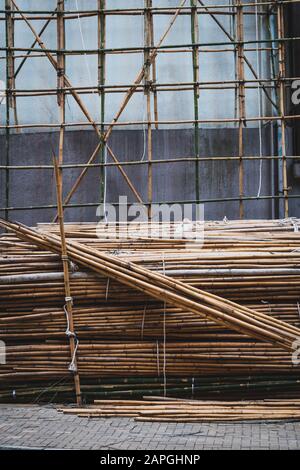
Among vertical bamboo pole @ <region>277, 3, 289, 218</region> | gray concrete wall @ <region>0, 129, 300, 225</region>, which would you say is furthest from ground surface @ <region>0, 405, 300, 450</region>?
gray concrete wall @ <region>0, 129, 300, 225</region>

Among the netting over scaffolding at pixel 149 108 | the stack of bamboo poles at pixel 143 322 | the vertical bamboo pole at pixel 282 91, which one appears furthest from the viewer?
the netting over scaffolding at pixel 149 108

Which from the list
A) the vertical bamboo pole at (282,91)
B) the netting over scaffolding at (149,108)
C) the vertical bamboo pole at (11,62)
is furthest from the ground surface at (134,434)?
the vertical bamboo pole at (11,62)

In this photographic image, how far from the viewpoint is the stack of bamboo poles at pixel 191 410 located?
7785mm

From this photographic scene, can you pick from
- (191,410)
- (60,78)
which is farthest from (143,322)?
(60,78)

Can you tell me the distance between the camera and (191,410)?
25.9 ft

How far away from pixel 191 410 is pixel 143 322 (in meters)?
1.15

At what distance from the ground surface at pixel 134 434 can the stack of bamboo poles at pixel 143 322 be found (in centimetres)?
69

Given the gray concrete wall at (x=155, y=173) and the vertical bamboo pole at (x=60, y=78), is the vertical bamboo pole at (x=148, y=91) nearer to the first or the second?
the gray concrete wall at (x=155, y=173)

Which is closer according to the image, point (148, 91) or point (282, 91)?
point (148, 91)

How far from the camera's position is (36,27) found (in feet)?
43.7

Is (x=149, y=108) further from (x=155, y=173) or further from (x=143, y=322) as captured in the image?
(x=143, y=322)

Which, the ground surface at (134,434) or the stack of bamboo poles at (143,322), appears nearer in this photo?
the ground surface at (134,434)

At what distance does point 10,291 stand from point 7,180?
3352 millimetres
